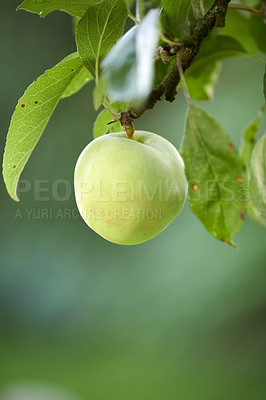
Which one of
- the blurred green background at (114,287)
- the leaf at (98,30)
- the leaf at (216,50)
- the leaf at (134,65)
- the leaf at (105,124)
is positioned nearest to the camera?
the leaf at (134,65)

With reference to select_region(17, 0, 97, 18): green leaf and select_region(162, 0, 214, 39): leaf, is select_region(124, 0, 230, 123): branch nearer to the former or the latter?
select_region(162, 0, 214, 39): leaf

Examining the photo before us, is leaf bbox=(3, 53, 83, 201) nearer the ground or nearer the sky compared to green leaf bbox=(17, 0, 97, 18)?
nearer the ground

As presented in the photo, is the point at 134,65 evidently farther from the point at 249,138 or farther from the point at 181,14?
the point at 249,138

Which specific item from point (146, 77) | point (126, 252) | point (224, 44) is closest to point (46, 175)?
point (126, 252)

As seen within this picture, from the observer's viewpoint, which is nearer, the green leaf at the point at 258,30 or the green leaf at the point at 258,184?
the green leaf at the point at 258,184

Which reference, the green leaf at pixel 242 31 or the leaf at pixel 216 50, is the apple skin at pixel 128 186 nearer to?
the leaf at pixel 216 50

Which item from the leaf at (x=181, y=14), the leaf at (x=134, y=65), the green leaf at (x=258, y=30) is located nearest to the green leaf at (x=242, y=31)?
the green leaf at (x=258, y=30)

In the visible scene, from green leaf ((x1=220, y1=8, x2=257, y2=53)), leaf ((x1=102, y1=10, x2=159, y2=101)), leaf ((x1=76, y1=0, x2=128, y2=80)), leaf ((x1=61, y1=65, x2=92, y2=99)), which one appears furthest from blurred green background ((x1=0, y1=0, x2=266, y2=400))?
leaf ((x1=102, y1=10, x2=159, y2=101))
